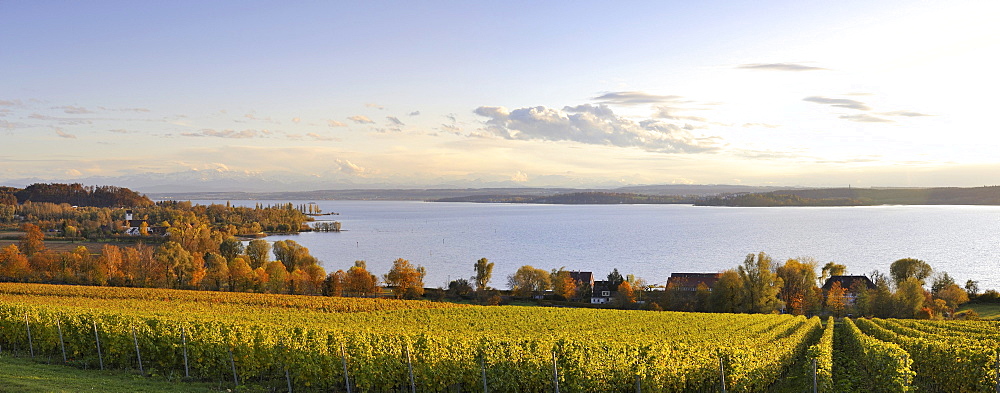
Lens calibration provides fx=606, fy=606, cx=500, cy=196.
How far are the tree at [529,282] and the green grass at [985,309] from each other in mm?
38666

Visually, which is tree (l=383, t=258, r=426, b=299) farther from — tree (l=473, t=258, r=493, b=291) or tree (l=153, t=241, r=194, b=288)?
tree (l=153, t=241, r=194, b=288)

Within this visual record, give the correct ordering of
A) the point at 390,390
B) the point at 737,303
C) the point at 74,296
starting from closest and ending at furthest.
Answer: the point at 390,390 → the point at 74,296 → the point at 737,303

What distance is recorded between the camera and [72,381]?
15.6 meters

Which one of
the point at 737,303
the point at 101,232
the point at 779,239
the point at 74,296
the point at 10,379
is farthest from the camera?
the point at 779,239

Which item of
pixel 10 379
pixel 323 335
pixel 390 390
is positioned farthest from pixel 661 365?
pixel 10 379

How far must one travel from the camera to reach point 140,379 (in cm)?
1744

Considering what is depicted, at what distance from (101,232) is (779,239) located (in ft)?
490

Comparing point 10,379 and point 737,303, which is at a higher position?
point 10,379

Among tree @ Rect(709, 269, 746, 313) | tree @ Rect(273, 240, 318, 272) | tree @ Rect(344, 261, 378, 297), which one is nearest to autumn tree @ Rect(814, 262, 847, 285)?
tree @ Rect(709, 269, 746, 313)

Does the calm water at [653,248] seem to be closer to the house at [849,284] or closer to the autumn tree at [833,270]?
the autumn tree at [833,270]

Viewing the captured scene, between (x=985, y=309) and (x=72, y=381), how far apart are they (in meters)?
69.3

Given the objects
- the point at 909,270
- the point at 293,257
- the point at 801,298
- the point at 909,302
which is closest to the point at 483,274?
the point at 293,257

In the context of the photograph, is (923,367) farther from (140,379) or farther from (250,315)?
(250,315)

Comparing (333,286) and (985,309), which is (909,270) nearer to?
(985,309)
